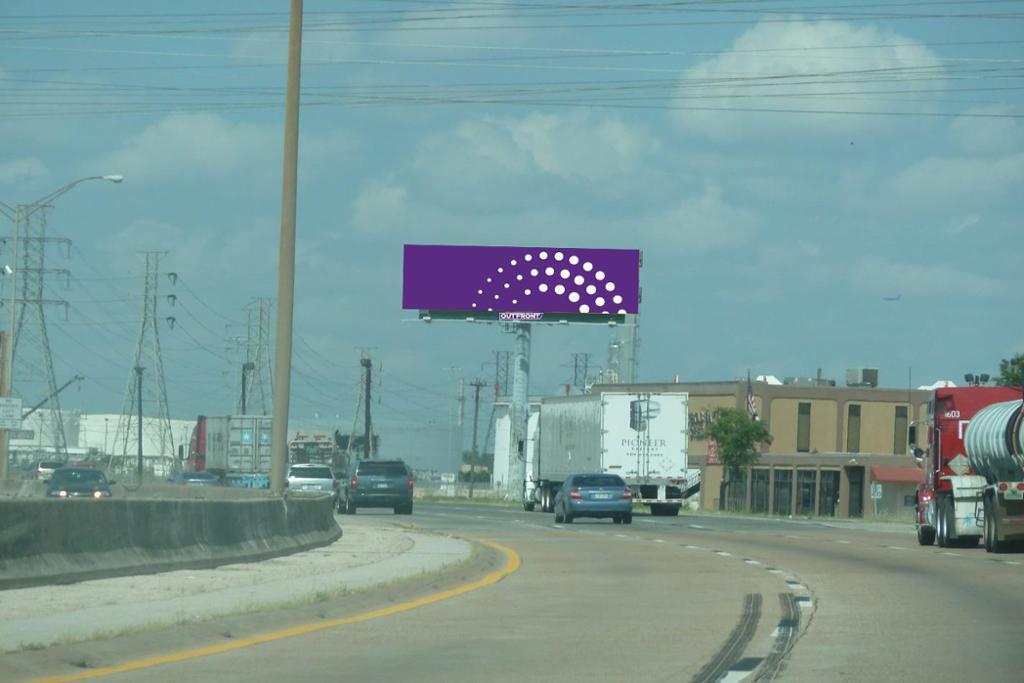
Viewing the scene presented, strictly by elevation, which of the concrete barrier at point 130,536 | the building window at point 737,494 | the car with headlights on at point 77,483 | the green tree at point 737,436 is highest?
the green tree at point 737,436

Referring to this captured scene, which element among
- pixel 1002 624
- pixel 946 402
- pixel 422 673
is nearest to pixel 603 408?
pixel 946 402

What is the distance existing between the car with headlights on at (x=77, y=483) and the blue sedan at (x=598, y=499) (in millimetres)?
13915

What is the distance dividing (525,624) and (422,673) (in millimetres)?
4131

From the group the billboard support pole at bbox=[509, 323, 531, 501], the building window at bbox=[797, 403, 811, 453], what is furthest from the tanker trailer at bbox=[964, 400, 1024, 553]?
the building window at bbox=[797, 403, 811, 453]

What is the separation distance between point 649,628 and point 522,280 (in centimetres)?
6833

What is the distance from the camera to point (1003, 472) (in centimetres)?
3180

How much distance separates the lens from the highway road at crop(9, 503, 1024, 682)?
12680mm

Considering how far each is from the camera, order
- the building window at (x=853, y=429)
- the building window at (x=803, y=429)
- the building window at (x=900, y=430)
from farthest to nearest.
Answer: the building window at (x=900, y=430)
the building window at (x=853, y=429)
the building window at (x=803, y=429)

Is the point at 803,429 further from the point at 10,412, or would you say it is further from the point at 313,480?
the point at 10,412

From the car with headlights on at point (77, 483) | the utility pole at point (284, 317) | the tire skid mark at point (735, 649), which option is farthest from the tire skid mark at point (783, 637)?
the car with headlights on at point (77, 483)

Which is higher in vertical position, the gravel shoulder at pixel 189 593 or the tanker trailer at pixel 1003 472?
the tanker trailer at pixel 1003 472

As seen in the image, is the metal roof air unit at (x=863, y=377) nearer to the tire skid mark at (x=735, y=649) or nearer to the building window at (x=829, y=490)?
the building window at (x=829, y=490)

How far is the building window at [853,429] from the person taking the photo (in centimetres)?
11962

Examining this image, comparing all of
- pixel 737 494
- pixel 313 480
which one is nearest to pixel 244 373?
pixel 737 494
